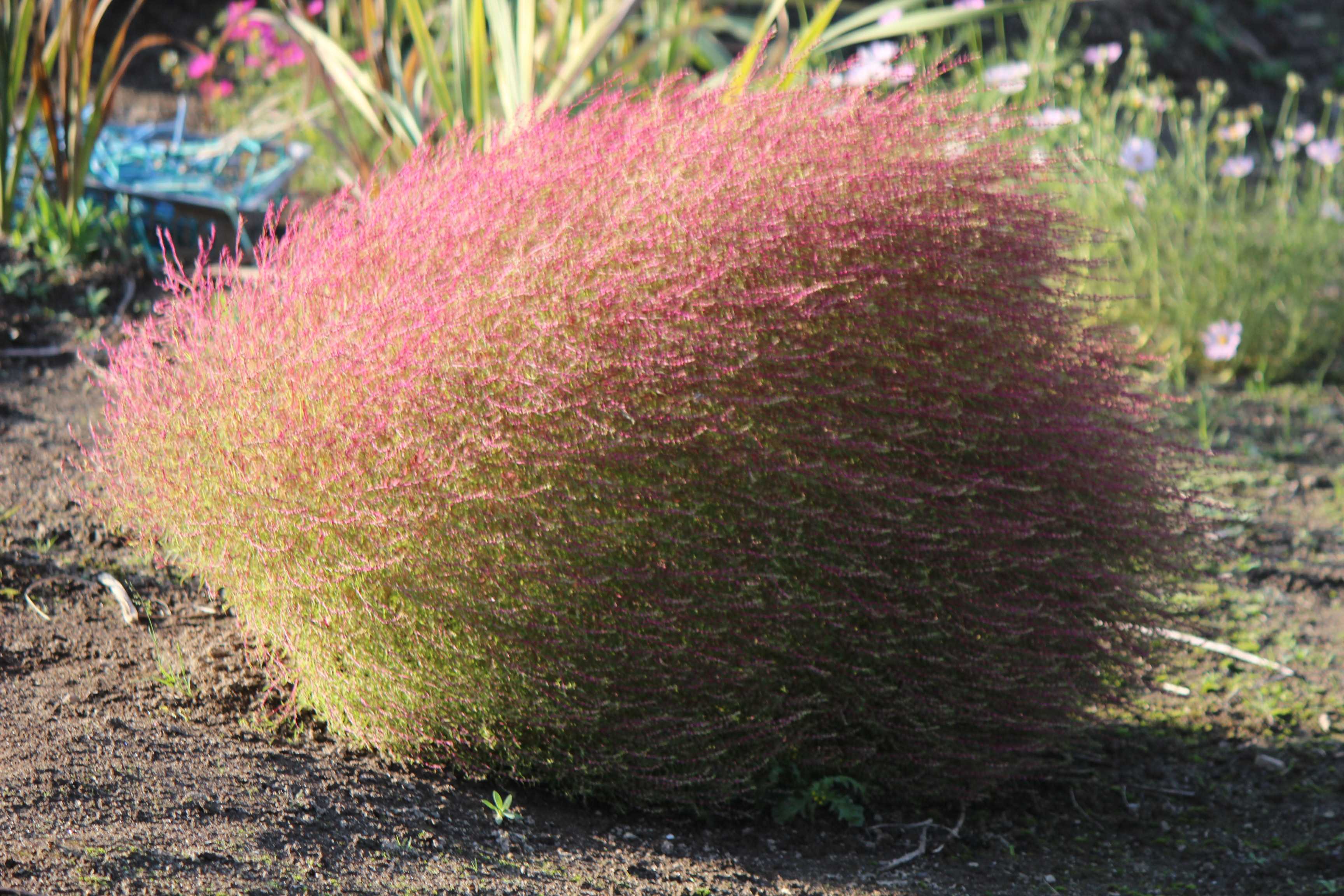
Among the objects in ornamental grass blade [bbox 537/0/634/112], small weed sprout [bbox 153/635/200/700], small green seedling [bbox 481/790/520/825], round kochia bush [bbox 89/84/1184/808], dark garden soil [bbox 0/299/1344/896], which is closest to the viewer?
dark garden soil [bbox 0/299/1344/896]

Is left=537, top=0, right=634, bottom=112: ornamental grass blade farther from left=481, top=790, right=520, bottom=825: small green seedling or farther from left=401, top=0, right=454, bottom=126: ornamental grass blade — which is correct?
left=481, top=790, right=520, bottom=825: small green seedling

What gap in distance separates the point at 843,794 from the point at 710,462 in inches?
27.5

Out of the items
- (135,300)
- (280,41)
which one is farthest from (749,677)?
(280,41)

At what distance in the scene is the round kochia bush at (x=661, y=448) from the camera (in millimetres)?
1617

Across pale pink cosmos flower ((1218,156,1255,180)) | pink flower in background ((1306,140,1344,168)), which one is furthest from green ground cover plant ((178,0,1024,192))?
pink flower in background ((1306,140,1344,168))

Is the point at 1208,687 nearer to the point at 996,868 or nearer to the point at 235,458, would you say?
the point at 996,868

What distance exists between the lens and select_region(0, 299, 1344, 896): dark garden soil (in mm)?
1517

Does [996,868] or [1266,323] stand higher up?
[1266,323]

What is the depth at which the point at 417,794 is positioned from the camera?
1.77m

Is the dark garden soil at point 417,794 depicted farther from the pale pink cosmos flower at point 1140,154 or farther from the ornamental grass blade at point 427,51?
the pale pink cosmos flower at point 1140,154

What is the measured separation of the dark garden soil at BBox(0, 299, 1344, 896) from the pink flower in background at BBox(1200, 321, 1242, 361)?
107cm

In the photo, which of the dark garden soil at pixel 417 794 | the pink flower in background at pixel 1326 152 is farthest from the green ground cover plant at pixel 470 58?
the pink flower in background at pixel 1326 152

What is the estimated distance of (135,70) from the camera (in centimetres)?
547

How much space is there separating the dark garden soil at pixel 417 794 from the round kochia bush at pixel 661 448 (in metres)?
0.12
